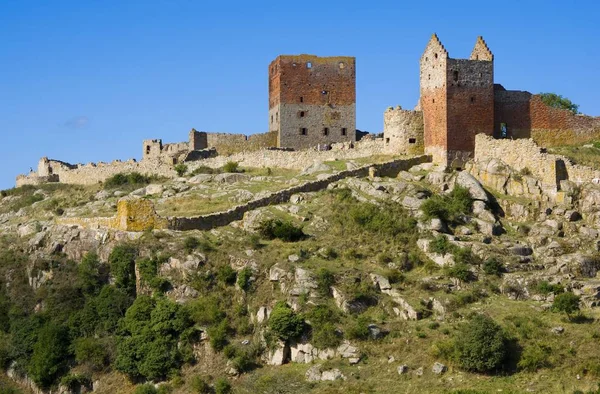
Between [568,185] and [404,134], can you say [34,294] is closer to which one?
[404,134]

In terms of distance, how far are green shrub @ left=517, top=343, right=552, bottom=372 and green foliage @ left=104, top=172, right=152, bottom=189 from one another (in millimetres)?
32702

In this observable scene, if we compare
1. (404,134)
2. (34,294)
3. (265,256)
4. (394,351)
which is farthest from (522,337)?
(34,294)

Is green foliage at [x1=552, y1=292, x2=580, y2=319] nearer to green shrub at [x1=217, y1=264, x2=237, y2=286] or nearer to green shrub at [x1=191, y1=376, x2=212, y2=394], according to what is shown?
green shrub at [x1=217, y1=264, x2=237, y2=286]

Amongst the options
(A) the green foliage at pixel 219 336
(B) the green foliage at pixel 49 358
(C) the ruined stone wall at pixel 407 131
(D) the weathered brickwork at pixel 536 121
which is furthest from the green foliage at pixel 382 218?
(B) the green foliage at pixel 49 358

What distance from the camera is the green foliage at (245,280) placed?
53138 mm

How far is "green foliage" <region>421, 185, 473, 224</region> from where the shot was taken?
57.0 metres

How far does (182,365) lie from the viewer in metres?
51.2

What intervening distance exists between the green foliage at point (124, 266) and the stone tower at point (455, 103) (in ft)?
52.2

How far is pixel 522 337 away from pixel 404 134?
1846 centimetres

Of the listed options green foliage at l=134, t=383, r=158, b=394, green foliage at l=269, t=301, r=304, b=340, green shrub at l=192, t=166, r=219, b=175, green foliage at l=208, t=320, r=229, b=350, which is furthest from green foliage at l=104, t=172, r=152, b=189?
green foliage at l=269, t=301, r=304, b=340

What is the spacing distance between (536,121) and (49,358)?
88.2 ft

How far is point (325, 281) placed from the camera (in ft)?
171

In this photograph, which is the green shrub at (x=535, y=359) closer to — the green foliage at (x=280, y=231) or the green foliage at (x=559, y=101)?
the green foliage at (x=280, y=231)

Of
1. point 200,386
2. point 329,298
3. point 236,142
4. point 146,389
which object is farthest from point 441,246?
point 236,142
